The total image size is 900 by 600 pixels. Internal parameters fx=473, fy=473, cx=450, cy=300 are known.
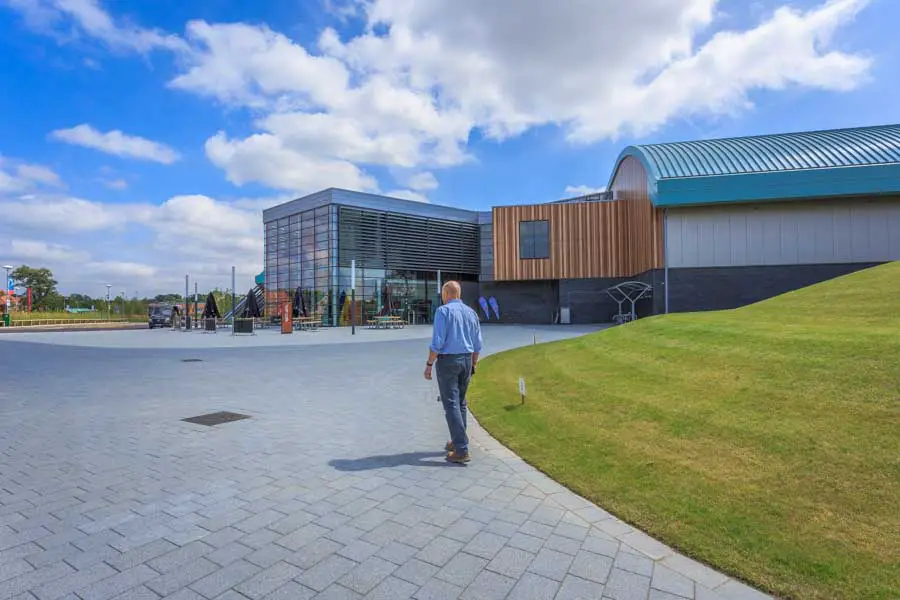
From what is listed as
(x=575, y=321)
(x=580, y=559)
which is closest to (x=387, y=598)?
(x=580, y=559)

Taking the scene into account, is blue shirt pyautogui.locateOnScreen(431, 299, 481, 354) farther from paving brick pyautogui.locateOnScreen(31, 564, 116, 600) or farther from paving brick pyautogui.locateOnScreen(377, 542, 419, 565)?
paving brick pyautogui.locateOnScreen(31, 564, 116, 600)

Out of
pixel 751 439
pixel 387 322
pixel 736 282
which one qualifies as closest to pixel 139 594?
pixel 751 439

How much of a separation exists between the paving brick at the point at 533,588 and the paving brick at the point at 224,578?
1556 mm

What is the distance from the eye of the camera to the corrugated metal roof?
24.2 m

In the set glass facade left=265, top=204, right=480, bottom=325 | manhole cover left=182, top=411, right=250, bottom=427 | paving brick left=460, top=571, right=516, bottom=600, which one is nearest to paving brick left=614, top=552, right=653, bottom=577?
paving brick left=460, top=571, right=516, bottom=600

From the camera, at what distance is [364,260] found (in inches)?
1478

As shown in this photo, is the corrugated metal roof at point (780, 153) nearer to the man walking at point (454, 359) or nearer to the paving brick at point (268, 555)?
the man walking at point (454, 359)

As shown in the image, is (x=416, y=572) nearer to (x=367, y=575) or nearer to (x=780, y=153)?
(x=367, y=575)

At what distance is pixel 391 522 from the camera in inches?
138

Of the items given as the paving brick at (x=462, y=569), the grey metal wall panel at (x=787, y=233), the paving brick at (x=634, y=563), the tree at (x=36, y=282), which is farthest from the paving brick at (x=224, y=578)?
the tree at (x=36, y=282)

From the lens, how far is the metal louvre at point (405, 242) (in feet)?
121

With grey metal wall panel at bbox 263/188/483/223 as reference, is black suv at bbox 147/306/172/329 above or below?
below

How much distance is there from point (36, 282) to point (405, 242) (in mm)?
60901

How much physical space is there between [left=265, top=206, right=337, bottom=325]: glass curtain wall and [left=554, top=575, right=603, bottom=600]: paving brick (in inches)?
1262
